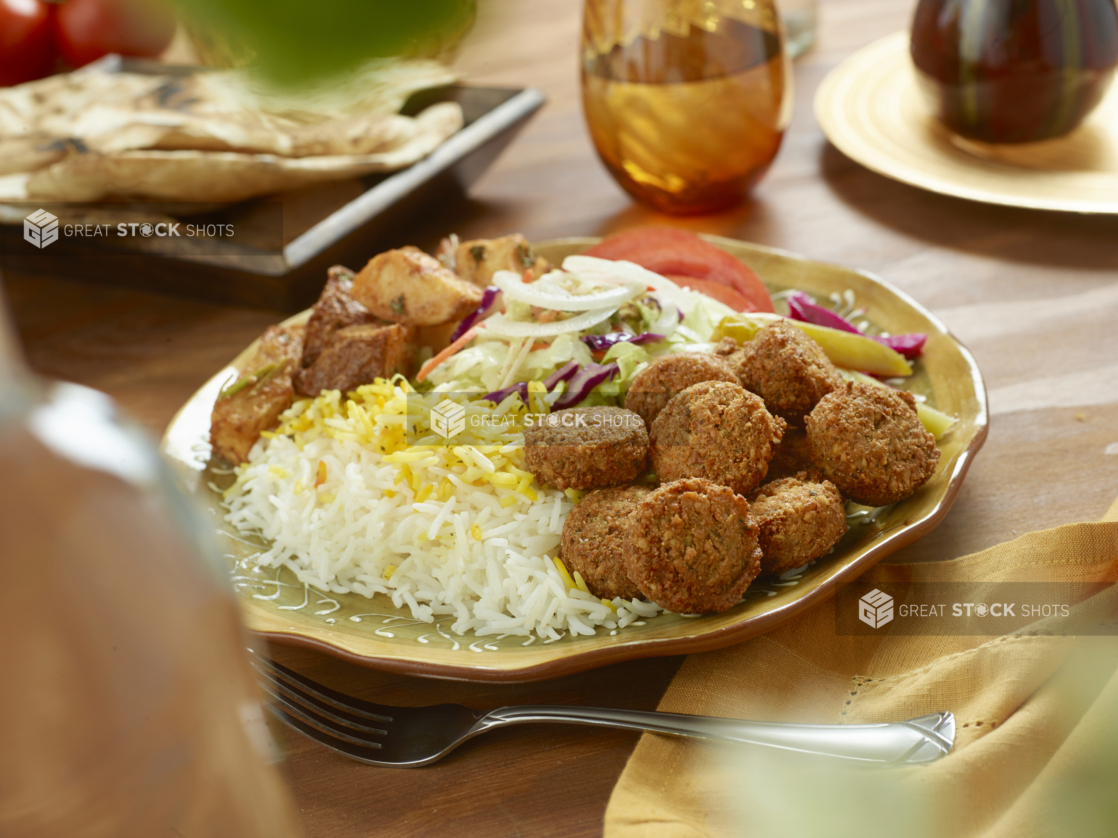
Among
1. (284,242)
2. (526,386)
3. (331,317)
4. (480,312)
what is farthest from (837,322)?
(284,242)

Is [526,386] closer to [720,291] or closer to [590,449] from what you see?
[590,449]

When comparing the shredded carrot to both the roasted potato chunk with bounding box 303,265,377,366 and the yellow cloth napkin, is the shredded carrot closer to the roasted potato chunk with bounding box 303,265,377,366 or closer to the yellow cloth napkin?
the roasted potato chunk with bounding box 303,265,377,366

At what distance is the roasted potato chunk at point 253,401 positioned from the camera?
228cm

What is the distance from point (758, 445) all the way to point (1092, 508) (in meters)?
0.71

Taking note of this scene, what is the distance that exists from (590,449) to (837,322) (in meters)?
0.87

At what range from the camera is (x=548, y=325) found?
7.61 feet

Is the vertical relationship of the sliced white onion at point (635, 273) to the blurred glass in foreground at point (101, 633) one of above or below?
below

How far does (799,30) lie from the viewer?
4.43 metres

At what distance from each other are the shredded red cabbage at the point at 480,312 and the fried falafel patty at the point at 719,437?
2.49ft

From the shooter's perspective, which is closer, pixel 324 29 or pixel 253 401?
pixel 324 29

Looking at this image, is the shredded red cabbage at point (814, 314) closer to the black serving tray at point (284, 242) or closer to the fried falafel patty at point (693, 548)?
the fried falafel patty at point (693, 548)

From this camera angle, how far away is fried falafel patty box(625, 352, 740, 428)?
77.9 inches

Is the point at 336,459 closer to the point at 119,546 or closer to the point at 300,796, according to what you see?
the point at 300,796

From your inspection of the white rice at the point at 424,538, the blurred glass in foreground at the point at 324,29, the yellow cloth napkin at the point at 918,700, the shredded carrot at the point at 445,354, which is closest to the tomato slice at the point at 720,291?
the shredded carrot at the point at 445,354
